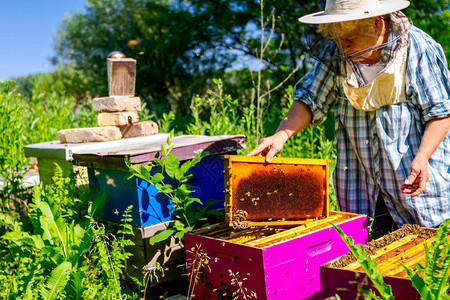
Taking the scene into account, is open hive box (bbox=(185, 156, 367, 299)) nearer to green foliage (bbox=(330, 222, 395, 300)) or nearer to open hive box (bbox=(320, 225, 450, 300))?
open hive box (bbox=(320, 225, 450, 300))

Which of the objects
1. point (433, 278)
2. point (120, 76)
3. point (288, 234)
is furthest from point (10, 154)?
point (433, 278)

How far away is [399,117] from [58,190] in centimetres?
186

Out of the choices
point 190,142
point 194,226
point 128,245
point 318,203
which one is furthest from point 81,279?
point 318,203

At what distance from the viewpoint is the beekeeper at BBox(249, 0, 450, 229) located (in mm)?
1957

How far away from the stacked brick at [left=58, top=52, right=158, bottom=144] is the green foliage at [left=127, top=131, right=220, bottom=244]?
962 millimetres

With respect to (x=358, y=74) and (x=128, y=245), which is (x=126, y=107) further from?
(x=358, y=74)

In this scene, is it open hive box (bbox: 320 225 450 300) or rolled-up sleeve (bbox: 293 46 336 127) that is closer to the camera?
open hive box (bbox: 320 225 450 300)

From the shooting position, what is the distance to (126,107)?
3455 millimetres

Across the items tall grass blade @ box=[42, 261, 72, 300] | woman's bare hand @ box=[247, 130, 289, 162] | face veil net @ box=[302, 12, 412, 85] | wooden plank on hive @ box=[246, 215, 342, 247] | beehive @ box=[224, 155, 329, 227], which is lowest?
tall grass blade @ box=[42, 261, 72, 300]

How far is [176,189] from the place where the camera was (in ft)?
Answer: 7.19

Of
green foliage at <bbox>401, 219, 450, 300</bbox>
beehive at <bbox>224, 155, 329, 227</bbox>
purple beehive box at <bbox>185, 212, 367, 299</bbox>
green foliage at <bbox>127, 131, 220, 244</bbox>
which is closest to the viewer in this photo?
green foliage at <bbox>401, 219, 450, 300</bbox>

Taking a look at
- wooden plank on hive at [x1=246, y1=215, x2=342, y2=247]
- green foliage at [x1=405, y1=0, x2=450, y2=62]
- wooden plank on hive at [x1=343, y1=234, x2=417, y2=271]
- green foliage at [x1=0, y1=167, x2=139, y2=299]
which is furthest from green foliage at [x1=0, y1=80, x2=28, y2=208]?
green foliage at [x1=405, y1=0, x2=450, y2=62]

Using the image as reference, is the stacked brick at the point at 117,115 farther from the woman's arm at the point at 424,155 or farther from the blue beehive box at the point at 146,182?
the woman's arm at the point at 424,155

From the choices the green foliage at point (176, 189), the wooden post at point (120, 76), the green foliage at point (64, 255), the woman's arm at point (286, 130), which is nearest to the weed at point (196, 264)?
the green foliage at point (176, 189)
